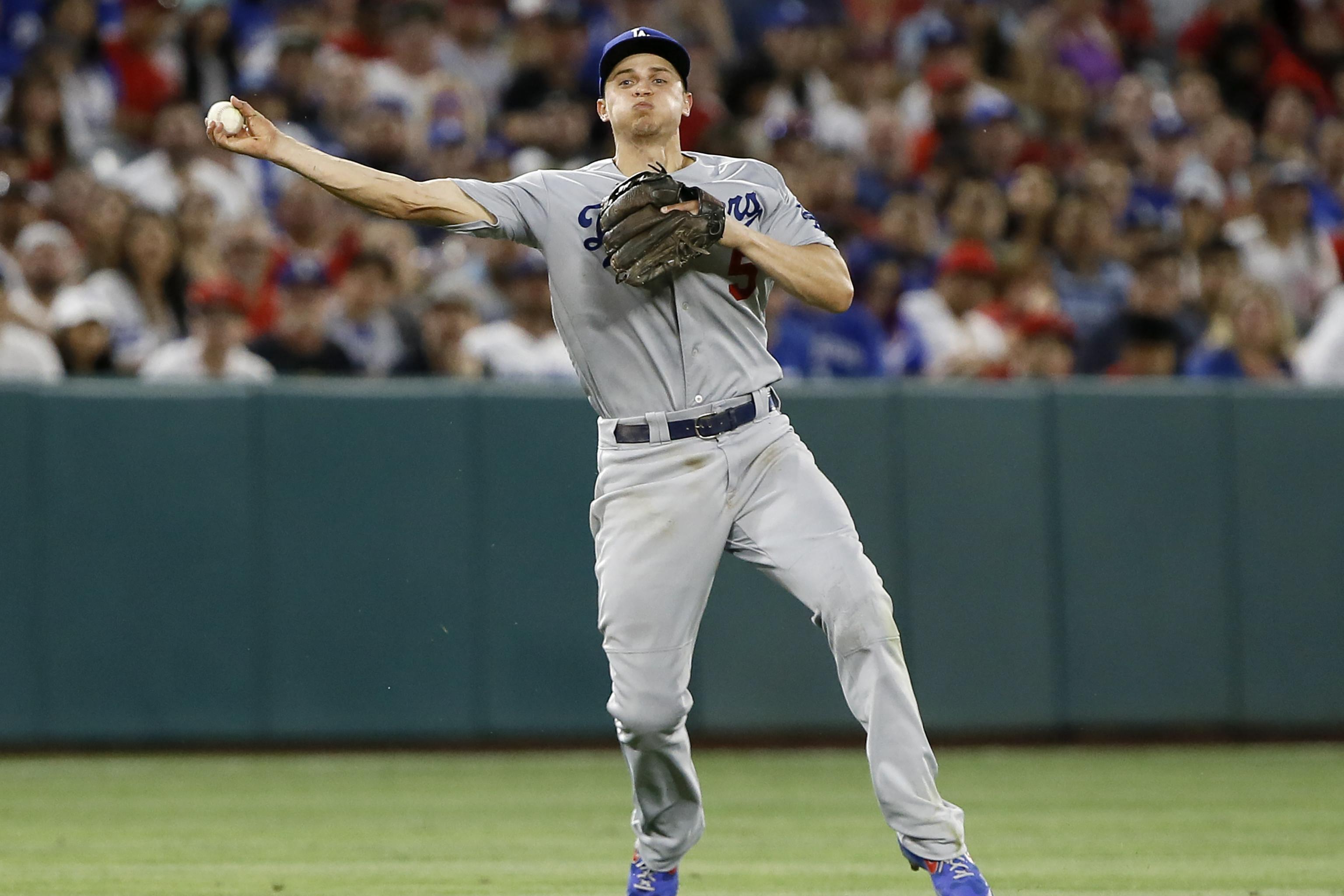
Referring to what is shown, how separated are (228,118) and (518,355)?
188 inches

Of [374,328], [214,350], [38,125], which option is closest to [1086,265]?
[374,328]

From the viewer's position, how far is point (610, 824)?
646 cm

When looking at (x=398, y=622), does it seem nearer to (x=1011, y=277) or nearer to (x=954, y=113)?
(x=1011, y=277)

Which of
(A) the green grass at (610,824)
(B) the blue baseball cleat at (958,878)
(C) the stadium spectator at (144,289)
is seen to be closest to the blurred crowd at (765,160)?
(C) the stadium spectator at (144,289)

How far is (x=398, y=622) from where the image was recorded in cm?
826

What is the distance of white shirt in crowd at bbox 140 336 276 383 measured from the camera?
332 inches

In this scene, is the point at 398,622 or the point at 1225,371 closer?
the point at 398,622

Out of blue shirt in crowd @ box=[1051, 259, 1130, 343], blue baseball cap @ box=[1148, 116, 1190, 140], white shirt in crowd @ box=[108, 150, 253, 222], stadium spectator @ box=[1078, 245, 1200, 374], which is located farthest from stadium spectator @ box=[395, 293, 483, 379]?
blue baseball cap @ box=[1148, 116, 1190, 140]

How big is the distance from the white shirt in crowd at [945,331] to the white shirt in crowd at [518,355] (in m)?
1.85

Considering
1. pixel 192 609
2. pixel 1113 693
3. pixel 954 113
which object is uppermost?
pixel 954 113

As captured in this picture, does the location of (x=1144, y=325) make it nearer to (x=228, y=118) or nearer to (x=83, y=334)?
(x=83, y=334)

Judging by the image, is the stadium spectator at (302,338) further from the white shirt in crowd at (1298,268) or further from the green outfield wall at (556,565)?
the white shirt in crowd at (1298,268)

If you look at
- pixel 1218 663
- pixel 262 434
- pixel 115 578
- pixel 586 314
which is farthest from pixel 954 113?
pixel 586 314

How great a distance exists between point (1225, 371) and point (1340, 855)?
382 cm
